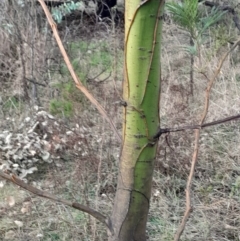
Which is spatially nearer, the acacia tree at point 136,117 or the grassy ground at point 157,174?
the acacia tree at point 136,117

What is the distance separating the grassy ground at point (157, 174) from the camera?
2.80 meters

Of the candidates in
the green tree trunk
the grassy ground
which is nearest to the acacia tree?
the green tree trunk

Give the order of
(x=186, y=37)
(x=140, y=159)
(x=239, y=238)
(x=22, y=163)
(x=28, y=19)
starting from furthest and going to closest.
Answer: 1. (x=186, y=37)
2. (x=28, y=19)
3. (x=22, y=163)
4. (x=239, y=238)
5. (x=140, y=159)

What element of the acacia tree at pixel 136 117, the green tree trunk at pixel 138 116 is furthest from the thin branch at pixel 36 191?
the green tree trunk at pixel 138 116

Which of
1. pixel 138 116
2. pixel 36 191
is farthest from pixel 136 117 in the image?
pixel 36 191

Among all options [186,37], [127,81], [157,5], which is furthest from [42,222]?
[186,37]

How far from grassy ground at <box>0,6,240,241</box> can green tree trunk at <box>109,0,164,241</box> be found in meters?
0.51

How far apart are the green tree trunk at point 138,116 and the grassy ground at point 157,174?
51cm

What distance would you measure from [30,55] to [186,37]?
2092mm

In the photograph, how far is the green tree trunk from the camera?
1.66 meters

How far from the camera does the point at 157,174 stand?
3.27 metres

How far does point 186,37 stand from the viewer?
5828 mm

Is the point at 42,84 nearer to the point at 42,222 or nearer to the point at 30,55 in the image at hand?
the point at 30,55

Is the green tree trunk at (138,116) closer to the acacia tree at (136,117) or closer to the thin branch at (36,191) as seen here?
the acacia tree at (136,117)
